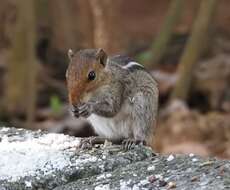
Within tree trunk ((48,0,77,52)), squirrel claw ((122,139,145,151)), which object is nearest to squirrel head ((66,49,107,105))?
squirrel claw ((122,139,145,151))

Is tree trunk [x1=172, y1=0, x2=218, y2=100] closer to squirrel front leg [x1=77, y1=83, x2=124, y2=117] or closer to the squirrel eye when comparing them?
squirrel front leg [x1=77, y1=83, x2=124, y2=117]

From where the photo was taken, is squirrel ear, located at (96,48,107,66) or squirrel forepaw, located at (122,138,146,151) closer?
squirrel forepaw, located at (122,138,146,151)

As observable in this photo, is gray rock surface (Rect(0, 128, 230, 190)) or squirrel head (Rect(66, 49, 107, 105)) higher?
squirrel head (Rect(66, 49, 107, 105))

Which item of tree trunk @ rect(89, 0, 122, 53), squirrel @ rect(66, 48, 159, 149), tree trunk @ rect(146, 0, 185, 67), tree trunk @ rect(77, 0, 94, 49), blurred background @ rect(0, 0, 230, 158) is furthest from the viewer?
tree trunk @ rect(77, 0, 94, 49)

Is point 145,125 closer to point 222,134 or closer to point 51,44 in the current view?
point 222,134

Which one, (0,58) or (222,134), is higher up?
(0,58)

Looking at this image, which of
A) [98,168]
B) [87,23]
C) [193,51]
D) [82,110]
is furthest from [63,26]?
[98,168]

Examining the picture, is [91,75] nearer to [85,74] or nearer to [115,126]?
[85,74]

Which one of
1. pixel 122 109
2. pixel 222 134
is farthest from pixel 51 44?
pixel 122 109
